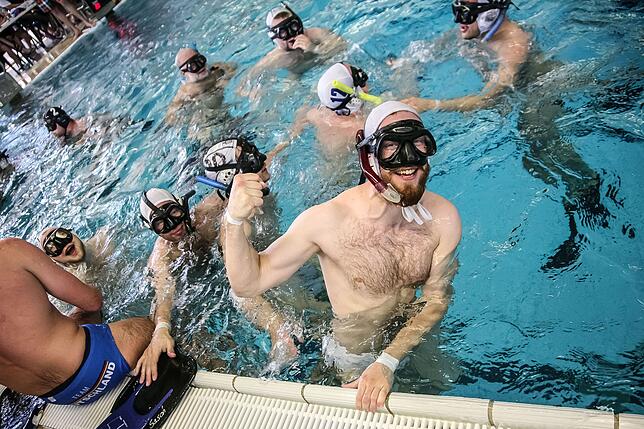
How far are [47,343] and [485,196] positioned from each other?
397 centimetres

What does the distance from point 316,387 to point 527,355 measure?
1.61 metres

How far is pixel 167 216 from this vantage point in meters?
4.42

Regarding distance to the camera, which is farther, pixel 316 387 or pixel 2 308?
pixel 2 308

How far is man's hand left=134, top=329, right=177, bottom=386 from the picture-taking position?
3.26 metres

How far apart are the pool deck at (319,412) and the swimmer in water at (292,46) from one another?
537 cm

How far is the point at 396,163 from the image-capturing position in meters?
2.52

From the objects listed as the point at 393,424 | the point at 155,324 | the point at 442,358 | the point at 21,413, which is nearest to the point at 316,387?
the point at 393,424

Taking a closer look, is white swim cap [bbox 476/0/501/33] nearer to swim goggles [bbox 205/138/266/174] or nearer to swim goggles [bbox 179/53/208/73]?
swim goggles [bbox 205/138/266/174]

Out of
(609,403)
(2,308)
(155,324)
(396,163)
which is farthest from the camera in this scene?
(155,324)

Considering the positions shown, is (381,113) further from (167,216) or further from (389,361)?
(167,216)

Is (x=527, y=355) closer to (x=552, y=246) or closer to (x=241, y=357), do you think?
(x=552, y=246)

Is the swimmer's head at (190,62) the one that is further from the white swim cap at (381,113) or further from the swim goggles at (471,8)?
the white swim cap at (381,113)

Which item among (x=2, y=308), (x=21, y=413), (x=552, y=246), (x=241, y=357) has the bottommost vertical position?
(x=552, y=246)

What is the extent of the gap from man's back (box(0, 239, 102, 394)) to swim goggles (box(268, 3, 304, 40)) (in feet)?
→ 15.9
